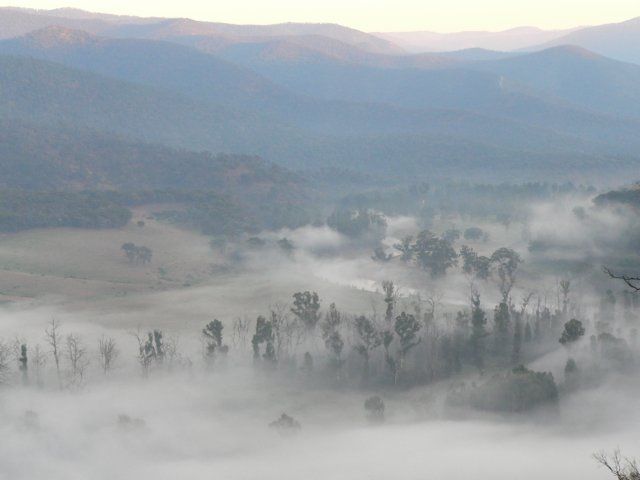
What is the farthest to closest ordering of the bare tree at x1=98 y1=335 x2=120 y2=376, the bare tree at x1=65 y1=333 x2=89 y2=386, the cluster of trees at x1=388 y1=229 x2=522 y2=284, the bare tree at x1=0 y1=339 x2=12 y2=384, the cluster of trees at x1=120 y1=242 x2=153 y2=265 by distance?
1. the cluster of trees at x1=120 y1=242 x2=153 y2=265
2. the cluster of trees at x1=388 y1=229 x2=522 y2=284
3. the bare tree at x1=98 y1=335 x2=120 y2=376
4. the bare tree at x1=65 y1=333 x2=89 y2=386
5. the bare tree at x1=0 y1=339 x2=12 y2=384

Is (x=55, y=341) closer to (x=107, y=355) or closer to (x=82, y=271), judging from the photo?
(x=107, y=355)

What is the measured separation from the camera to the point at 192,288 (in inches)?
6708

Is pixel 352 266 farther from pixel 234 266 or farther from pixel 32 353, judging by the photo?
pixel 32 353

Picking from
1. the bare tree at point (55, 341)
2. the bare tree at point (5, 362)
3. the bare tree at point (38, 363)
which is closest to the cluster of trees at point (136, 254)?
the bare tree at point (55, 341)

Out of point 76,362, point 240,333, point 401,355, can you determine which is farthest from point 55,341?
point 401,355

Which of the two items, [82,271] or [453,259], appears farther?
[82,271]

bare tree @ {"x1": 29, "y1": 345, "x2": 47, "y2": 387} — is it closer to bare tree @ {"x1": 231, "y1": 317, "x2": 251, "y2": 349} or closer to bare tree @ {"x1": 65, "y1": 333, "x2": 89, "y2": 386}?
bare tree @ {"x1": 65, "y1": 333, "x2": 89, "y2": 386}

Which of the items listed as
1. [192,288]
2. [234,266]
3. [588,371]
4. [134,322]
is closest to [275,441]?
[588,371]

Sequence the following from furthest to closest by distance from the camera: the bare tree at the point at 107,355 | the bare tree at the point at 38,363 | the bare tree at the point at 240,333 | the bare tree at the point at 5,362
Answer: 1. the bare tree at the point at 240,333
2. the bare tree at the point at 107,355
3. the bare tree at the point at 38,363
4. the bare tree at the point at 5,362

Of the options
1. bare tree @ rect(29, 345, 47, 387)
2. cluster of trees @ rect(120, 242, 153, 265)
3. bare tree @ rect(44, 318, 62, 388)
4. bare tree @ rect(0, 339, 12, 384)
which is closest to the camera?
bare tree @ rect(0, 339, 12, 384)

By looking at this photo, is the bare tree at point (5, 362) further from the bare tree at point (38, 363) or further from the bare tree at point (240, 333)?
the bare tree at point (240, 333)

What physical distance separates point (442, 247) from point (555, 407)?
80535 millimetres

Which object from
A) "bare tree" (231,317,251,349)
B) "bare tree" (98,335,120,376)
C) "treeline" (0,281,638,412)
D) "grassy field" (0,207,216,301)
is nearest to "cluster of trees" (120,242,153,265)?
"grassy field" (0,207,216,301)

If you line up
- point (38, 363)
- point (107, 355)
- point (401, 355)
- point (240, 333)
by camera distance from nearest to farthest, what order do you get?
point (107, 355) < point (38, 363) < point (401, 355) < point (240, 333)
